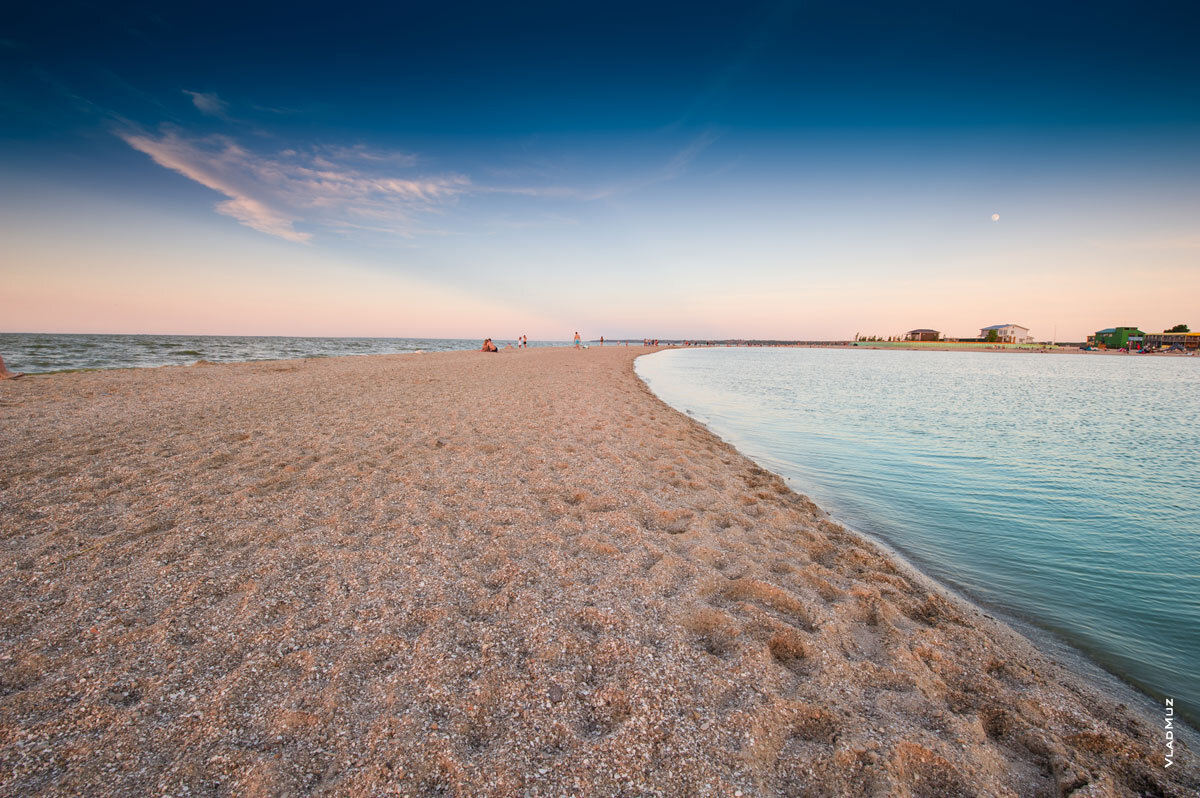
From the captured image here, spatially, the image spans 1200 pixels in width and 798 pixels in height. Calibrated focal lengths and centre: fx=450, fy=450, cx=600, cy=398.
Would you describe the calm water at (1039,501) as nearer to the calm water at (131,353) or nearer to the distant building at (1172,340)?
the calm water at (131,353)

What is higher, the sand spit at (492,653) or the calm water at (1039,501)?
the sand spit at (492,653)

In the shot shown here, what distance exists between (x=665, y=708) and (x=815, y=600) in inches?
86.3

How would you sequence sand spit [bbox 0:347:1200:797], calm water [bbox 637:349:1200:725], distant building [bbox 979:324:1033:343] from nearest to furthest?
sand spit [bbox 0:347:1200:797] → calm water [bbox 637:349:1200:725] → distant building [bbox 979:324:1033:343]

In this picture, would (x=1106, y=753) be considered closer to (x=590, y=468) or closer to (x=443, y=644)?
(x=443, y=644)

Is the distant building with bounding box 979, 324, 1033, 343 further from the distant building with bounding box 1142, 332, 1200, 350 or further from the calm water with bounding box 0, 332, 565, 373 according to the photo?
the calm water with bounding box 0, 332, 565, 373

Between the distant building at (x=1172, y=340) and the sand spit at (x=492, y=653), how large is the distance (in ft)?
494

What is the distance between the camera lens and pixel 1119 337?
105688 millimetres

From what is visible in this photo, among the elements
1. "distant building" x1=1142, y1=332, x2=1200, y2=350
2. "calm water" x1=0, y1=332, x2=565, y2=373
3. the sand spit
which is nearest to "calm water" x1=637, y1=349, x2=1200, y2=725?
the sand spit

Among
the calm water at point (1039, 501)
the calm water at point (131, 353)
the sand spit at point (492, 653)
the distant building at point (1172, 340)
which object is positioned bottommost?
the calm water at point (1039, 501)

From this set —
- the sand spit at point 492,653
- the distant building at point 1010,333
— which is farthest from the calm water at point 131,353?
the distant building at point 1010,333

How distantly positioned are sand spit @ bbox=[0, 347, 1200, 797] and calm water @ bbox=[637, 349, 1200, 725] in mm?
1129

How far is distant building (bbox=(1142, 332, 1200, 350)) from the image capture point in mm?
96938

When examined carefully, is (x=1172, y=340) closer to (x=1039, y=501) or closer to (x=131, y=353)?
(x=1039, y=501)

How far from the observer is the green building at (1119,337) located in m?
103
